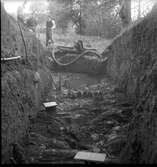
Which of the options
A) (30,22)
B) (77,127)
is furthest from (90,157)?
(30,22)

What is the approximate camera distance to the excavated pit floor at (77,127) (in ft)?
13.5

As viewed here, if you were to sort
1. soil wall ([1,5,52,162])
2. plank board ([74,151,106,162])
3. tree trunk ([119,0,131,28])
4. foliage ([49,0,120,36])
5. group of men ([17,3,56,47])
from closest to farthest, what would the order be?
plank board ([74,151,106,162]) < soil wall ([1,5,52,162]) < group of men ([17,3,56,47]) < tree trunk ([119,0,131,28]) < foliage ([49,0,120,36])

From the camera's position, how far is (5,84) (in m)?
3.92

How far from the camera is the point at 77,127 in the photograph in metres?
5.60

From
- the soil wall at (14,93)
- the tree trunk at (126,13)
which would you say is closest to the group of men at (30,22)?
the soil wall at (14,93)

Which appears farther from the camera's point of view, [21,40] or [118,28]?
[118,28]

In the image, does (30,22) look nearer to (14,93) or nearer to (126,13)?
(126,13)

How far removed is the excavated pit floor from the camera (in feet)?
13.5

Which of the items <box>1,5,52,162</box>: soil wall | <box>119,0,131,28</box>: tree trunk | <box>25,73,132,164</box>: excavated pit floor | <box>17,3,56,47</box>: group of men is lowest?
<box>25,73,132,164</box>: excavated pit floor

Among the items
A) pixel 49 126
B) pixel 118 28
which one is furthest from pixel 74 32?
pixel 49 126

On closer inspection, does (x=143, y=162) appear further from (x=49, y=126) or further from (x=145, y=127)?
(x=49, y=126)

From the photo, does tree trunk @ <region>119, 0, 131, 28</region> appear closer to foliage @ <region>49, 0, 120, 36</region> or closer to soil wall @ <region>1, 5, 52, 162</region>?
foliage @ <region>49, 0, 120, 36</region>

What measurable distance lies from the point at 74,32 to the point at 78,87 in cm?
1130

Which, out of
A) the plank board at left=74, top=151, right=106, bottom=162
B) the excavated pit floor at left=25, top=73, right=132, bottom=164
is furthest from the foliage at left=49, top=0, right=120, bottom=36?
the plank board at left=74, top=151, right=106, bottom=162
